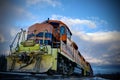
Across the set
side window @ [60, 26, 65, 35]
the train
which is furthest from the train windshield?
side window @ [60, 26, 65, 35]

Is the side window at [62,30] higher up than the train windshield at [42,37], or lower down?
higher up

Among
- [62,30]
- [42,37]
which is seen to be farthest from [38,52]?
[62,30]

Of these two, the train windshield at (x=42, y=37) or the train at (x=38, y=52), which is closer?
the train at (x=38, y=52)

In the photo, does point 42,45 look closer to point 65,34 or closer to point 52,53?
point 52,53

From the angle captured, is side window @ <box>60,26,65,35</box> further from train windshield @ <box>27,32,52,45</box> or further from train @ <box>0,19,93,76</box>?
train windshield @ <box>27,32,52,45</box>

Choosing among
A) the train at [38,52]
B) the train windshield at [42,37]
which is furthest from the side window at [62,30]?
the train windshield at [42,37]

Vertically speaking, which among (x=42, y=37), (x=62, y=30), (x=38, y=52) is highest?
(x=62, y=30)

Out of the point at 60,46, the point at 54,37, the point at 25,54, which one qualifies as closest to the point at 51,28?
the point at 54,37

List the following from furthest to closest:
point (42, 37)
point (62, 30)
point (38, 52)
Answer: point (62, 30) → point (42, 37) → point (38, 52)

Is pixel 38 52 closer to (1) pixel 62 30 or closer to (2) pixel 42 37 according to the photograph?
(2) pixel 42 37

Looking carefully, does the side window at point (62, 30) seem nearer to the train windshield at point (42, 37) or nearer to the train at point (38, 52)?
the train at point (38, 52)

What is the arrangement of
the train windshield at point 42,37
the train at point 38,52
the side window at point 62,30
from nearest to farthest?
the train at point 38,52 < the train windshield at point 42,37 < the side window at point 62,30

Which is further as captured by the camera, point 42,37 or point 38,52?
point 42,37

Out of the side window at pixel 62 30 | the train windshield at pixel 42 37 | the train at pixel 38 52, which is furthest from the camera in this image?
the side window at pixel 62 30
